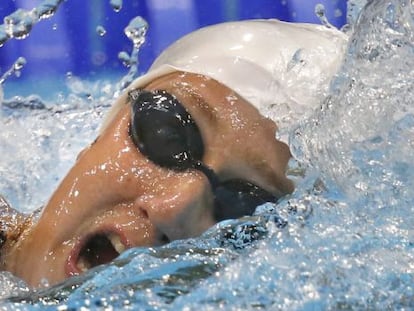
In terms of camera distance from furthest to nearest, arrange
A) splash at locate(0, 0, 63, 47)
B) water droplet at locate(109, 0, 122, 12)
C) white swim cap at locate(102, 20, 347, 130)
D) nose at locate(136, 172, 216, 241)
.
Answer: water droplet at locate(109, 0, 122, 12) < splash at locate(0, 0, 63, 47) < white swim cap at locate(102, 20, 347, 130) < nose at locate(136, 172, 216, 241)

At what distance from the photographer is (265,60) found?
1131 mm

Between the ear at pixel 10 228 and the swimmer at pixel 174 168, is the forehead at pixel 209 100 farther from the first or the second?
the ear at pixel 10 228

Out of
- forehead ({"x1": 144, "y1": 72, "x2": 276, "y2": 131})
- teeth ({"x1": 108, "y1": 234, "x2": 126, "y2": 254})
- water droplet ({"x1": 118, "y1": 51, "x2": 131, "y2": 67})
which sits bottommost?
water droplet ({"x1": 118, "y1": 51, "x2": 131, "y2": 67})

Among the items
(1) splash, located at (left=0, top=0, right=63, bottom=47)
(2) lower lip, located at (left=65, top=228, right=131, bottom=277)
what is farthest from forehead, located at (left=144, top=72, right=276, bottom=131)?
(1) splash, located at (left=0, top=0, right=63, bottom=47)

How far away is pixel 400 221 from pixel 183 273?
29 centimetres

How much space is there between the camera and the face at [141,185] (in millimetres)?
1003

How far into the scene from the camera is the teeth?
99 centimetres

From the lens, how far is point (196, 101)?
1.06 m

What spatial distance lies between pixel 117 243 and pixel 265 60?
34 centimetres

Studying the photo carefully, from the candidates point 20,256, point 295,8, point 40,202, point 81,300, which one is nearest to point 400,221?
point 81,300

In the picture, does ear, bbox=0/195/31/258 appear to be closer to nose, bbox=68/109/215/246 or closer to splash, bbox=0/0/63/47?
nose, bbox=68/109/215/246

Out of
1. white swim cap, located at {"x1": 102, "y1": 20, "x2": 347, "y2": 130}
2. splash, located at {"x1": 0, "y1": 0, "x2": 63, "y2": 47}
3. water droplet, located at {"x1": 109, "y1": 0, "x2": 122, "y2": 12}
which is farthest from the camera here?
water droplet, located at {"x1": 109, "y1": 0, "x2": 122, "y2": 12}

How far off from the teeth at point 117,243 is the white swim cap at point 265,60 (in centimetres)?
23

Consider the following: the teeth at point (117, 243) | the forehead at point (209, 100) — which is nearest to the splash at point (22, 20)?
the forehead at point (209, 100)
